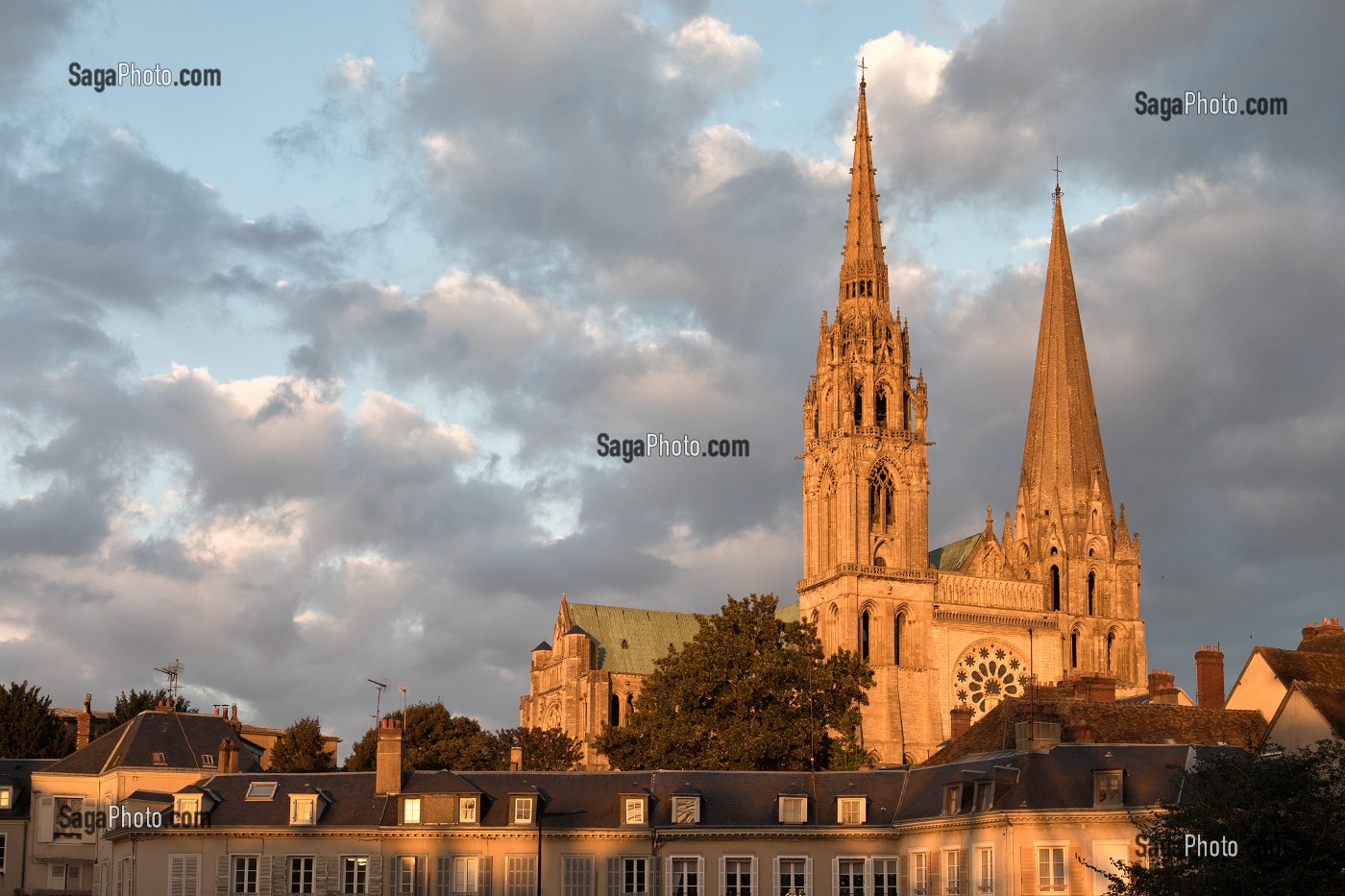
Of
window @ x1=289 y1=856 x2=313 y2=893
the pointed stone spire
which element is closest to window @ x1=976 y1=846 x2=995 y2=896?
window @ x1=289 y1=856 x2=313 y2=893

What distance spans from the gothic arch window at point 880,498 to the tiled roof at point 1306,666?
60.8m

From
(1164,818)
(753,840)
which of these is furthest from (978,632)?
(1164,818)

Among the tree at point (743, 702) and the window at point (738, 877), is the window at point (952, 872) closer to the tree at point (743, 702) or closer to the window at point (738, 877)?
the window at point (738, 877)

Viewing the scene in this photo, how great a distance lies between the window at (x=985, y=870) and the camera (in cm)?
5300

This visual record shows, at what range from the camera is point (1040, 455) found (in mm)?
131125

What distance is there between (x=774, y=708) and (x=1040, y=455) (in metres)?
56.9

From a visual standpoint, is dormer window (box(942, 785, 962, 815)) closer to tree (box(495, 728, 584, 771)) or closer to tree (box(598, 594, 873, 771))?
tree (box(598, 594, 873, 771))

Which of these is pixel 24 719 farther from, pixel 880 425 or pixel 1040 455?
pixel 1040 455

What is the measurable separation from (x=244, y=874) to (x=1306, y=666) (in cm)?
3318

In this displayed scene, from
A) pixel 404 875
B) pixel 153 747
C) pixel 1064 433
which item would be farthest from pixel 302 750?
pixel 1064 433

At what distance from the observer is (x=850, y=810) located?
5872 centimetres

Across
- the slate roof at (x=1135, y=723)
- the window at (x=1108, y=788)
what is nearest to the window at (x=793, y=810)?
the slate roof at (x=1135, y=723)

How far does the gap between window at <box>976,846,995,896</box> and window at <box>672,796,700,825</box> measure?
876 centimetres

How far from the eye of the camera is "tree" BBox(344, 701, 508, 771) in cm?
9156
